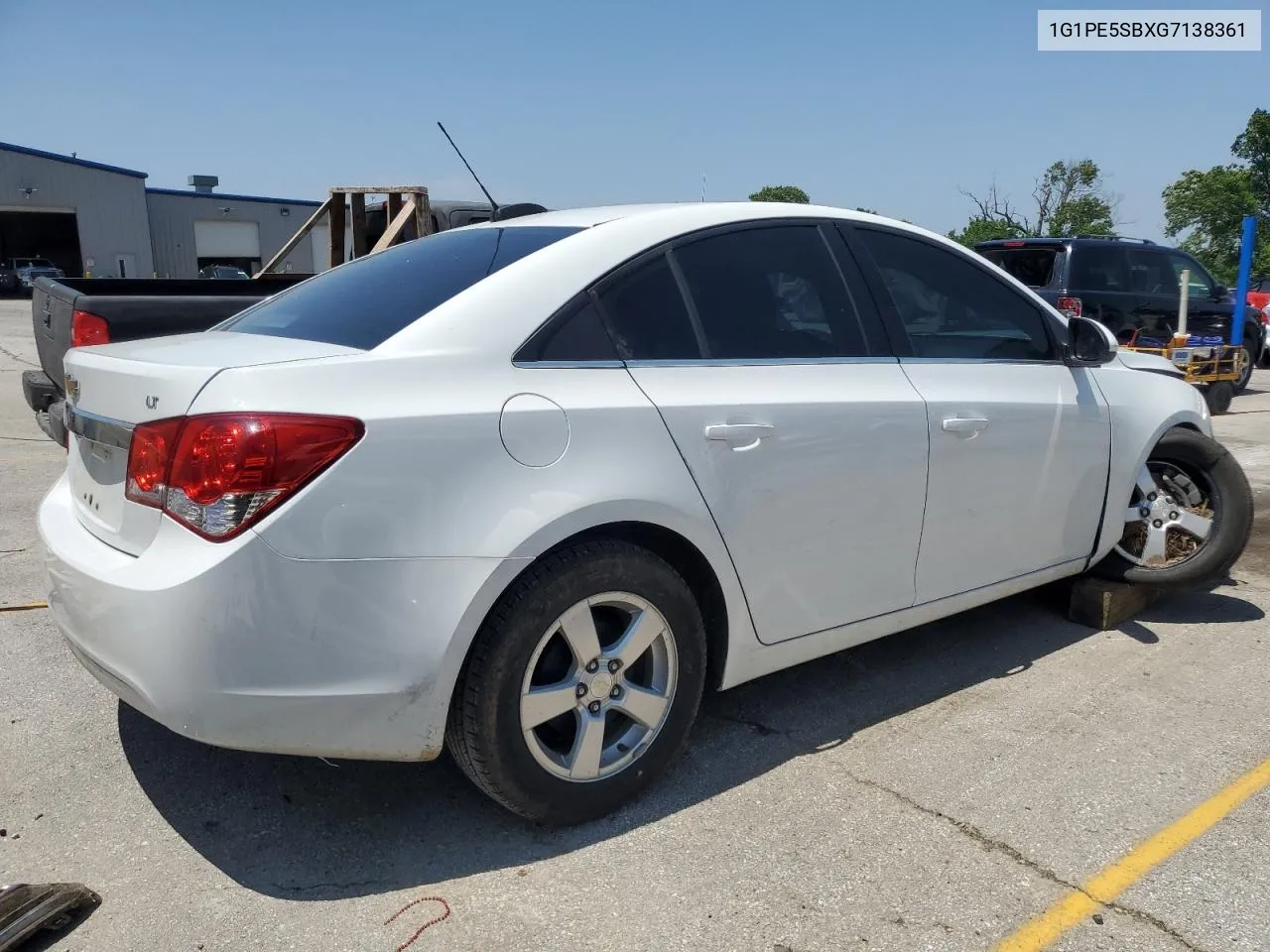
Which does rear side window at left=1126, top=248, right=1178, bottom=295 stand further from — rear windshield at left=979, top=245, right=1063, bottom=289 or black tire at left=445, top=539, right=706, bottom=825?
black tire at left=445, top=539, right=706, bottom=825

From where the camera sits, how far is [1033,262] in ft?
39.1

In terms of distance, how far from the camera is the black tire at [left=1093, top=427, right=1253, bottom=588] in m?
4.38

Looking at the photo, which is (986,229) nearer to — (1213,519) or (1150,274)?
(1150,274)

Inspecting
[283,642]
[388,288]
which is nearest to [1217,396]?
[388,288]

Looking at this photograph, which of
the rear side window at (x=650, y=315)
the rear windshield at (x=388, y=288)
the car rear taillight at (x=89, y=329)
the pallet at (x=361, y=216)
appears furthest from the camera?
the pallet at (x=361, y=216)

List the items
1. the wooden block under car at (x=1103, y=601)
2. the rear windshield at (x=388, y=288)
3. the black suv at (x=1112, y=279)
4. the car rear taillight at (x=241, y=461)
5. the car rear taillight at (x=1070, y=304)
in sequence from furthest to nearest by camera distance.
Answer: the black suv at (x=1112, y=279) < the car rear taillight at (x=1070, y=304) < the wooden block under car at (x=1103, y=601) < the rear windshield at (x=388, y=288) < the car rear taillight at (x=241, y=461)

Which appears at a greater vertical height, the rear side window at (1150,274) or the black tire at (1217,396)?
the rear side window at (1150,274)

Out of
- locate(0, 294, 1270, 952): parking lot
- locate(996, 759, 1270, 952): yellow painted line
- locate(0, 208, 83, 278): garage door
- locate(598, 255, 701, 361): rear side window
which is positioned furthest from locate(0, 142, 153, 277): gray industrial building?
locate(996, 759, 1270, 952): yellow painted line

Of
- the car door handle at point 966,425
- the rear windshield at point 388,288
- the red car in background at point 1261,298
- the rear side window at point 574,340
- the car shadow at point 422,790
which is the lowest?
the car shadow at point 422,790

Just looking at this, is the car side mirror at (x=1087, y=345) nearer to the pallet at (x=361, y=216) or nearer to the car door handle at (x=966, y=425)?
the car door handle at (x=966, y=425)

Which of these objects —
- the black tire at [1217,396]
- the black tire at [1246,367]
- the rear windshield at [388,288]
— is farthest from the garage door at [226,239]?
the rear windshield at [388,288]

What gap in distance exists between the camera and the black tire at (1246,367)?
1396 cm

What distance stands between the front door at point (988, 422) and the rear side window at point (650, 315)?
86 cm

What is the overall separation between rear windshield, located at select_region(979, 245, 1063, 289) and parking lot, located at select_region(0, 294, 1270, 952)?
28.4ft
